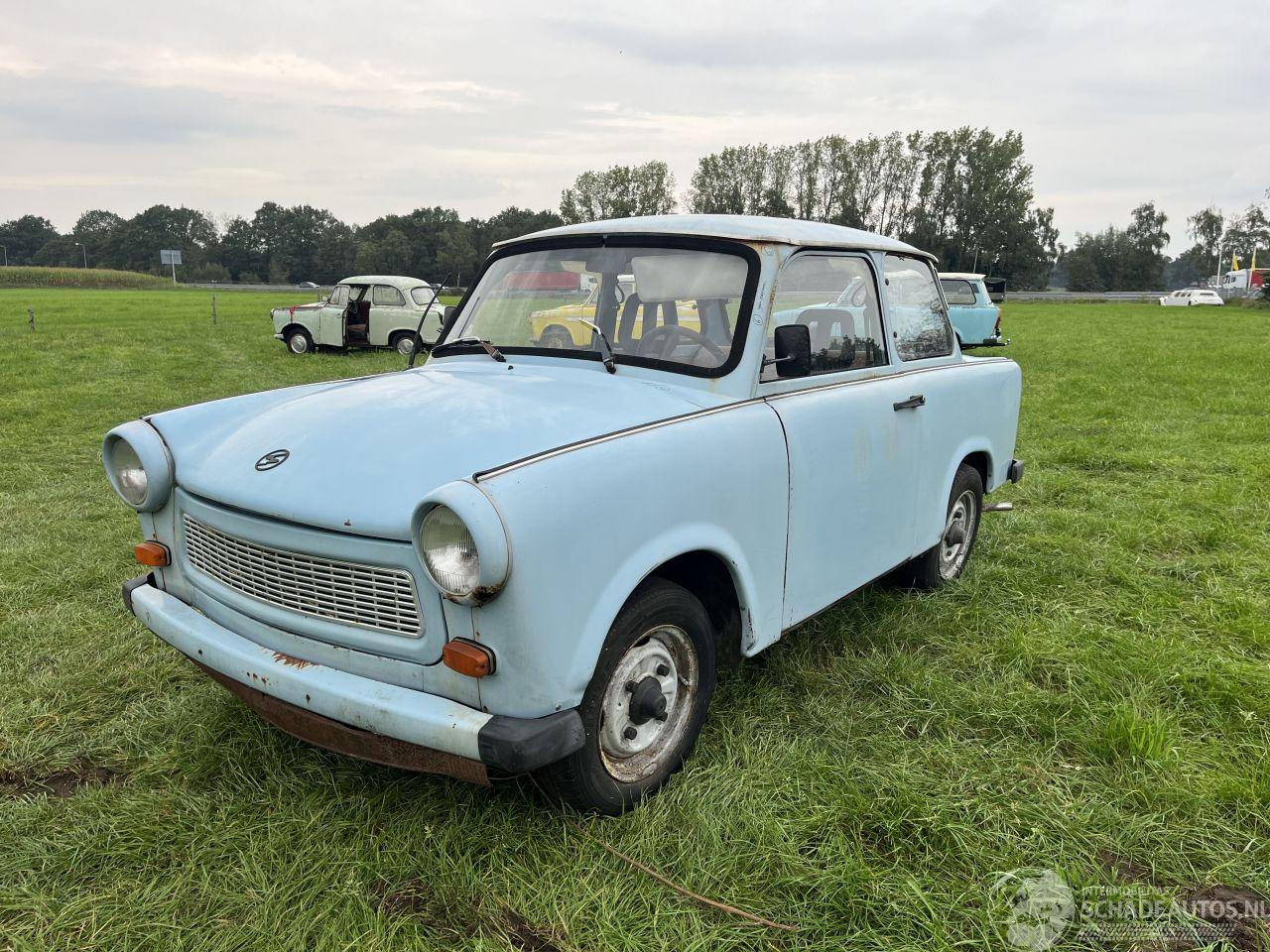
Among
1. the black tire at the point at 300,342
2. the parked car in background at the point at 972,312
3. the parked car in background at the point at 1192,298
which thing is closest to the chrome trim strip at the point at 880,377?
the parked car in background at the point at 972,312

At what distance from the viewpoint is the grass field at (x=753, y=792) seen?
82.9 inches

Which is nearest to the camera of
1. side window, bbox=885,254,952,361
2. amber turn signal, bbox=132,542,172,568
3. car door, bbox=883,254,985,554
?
amber turn signal, bbox=132,542,172,568

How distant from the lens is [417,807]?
249 centimetres

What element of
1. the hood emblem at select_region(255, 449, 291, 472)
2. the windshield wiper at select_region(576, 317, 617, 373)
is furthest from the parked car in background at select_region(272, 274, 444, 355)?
the hood emblem at select_region(255, 449, 291, 472)

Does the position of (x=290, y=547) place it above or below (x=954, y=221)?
below

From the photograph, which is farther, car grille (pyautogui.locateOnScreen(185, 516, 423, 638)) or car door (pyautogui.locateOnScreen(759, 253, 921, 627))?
car door (pyautogui.locateOnScreen(759, 253, 921, 627))

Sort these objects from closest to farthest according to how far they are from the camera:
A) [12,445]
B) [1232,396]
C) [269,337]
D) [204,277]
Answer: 1. [12,445]
2. [1232,396]
3. [269,337]
4. [204,277]

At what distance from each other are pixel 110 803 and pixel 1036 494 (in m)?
6.04

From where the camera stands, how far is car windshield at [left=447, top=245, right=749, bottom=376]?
2949 mm

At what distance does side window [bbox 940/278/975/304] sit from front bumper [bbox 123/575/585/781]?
1639cm

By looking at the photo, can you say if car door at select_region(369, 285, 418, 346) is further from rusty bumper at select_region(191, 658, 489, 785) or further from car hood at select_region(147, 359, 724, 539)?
rusty bumper at select_region(191, 658, 489, 785)

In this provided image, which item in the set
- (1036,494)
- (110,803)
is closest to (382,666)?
(110,803)

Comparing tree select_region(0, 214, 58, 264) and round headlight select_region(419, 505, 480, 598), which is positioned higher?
tree select_region(0, 214, 58, 264)

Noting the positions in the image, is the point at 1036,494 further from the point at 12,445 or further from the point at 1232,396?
the point at 12,445
